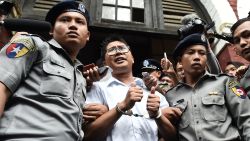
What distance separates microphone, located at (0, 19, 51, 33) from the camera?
67.8 inches

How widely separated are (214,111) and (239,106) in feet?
0.63

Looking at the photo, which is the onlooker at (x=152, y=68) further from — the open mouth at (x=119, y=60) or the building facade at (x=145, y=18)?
the open mouth at (x=119, y=60)

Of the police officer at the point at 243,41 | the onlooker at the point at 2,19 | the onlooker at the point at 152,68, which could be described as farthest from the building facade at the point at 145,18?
the onlooker at the point at 2,19

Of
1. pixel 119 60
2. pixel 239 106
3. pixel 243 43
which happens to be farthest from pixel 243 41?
pixel 119 60

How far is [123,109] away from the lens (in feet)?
6.30

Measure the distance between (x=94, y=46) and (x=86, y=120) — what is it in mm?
4005

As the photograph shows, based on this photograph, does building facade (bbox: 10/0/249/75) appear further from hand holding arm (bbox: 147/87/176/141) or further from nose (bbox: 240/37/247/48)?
hand holding arm (bbox: 147/87/176/141)

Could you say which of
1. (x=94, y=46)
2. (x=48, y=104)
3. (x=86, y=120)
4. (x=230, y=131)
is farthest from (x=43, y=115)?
(x=94, y=46)

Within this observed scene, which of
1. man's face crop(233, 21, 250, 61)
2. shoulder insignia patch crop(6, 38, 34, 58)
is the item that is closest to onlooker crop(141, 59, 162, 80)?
man's face crop(233, 21, 250, 61)

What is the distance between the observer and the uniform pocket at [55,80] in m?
1.61

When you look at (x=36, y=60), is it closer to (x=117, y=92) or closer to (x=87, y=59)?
(x=117, y=92)

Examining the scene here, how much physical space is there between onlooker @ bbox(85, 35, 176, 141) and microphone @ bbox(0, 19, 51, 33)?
690 mm

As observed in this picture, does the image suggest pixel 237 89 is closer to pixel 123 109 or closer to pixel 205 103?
pixel 205 103

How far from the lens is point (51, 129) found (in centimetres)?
147
